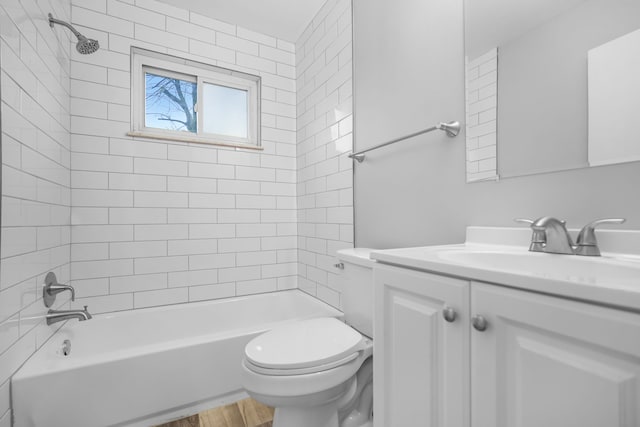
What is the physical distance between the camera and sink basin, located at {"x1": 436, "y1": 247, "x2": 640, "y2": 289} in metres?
0.61

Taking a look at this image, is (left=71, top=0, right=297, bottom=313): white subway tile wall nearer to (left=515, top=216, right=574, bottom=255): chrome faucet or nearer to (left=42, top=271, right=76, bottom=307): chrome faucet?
(left=42, top=271, right=76, bottom=307): chrome faucet

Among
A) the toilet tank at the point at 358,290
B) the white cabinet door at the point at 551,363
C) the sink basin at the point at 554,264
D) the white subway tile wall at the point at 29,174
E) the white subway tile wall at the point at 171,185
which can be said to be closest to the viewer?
the white cabinet door at the point at 551,363

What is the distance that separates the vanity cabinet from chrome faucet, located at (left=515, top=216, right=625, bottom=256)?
395 mm

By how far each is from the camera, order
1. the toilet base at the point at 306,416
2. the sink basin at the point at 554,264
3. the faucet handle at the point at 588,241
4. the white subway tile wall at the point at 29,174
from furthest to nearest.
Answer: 1. the toilet base at the point at 306,416
2. the white subway tile wall at the point at 29,174
3. the faucet handle at the point at 588,241
4. the sink basin at the point at 554,264

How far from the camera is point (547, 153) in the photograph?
966mm

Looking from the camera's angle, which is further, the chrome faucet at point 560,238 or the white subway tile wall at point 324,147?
the white subway tile wall at point 324,147

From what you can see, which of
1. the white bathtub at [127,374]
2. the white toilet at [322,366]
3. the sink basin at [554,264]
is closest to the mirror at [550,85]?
the sink basin at [554,264]

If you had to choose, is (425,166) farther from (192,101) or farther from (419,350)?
(192,101)

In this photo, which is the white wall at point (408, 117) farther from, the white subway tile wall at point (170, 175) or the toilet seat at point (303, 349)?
the toilet seat at point (303, 349)

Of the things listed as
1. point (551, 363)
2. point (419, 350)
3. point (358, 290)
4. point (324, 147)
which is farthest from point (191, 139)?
point (551, 363)

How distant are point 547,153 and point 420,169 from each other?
53 centimetres

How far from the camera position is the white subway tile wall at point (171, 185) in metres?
1.92

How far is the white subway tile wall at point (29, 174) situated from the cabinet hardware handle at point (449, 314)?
1414mm

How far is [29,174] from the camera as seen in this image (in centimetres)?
127
